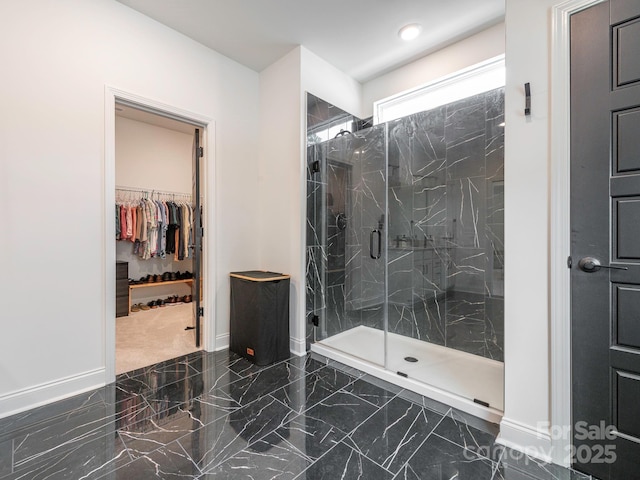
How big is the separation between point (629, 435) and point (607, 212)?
972 millimetres

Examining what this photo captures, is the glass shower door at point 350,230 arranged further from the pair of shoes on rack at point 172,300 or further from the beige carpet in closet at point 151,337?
the pair of shoes on rack at point 172,300

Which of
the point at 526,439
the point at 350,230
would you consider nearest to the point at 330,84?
the point at 350,230

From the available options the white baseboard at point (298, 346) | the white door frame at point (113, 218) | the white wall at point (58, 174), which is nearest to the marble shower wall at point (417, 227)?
the white baseboard at point (298, 346)

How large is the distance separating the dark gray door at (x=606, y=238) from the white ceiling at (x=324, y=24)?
4.32 feet

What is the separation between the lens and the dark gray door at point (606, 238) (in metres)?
1.24

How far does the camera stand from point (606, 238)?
1.30 metres

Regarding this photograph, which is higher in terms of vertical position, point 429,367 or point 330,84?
point 330,84

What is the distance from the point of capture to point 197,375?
7.67 feet

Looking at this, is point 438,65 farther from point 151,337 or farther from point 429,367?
point 151,337

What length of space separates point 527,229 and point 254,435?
6.03 ft

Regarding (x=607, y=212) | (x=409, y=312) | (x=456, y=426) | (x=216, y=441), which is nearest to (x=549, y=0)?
(x=607, y=212)

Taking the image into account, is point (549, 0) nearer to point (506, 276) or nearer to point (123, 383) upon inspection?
point (506, 276)

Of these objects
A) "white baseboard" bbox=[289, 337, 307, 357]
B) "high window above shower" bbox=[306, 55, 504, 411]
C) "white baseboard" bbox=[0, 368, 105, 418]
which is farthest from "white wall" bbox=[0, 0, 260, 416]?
"high window above shower" bbox=[306, 55, 504, 411]

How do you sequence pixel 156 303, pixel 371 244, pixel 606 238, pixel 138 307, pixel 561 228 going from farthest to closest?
pixel 156 303 → pixel 138 307 → pixel 371 244 → pixel 561 228 → pixel 606 238
